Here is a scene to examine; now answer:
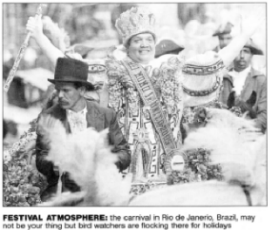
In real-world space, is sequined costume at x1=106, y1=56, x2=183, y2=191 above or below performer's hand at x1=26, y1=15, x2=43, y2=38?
below

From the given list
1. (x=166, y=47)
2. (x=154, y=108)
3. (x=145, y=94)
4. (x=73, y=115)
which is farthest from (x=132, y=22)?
(x=73, y=115)

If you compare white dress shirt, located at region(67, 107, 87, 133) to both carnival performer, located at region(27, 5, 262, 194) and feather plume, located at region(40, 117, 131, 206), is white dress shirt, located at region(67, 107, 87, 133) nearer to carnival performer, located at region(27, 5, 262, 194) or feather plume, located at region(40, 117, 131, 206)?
feather plume, located at region(40, 117, 131, 206)

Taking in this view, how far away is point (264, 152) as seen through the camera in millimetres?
4590

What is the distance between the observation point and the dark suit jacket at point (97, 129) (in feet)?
14.7

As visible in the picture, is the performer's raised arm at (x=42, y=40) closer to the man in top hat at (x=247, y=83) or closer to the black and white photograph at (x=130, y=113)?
the black and white photograph at (x=130, y=113)

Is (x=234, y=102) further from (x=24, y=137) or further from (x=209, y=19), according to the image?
(x=24, y=137)

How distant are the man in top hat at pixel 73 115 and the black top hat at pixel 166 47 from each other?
0.68 m

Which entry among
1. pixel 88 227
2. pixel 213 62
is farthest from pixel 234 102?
pixel 88 227

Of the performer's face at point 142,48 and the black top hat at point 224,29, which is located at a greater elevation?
the black top hat at point 224,29

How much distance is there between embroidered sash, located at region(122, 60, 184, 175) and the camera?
14.9 feet

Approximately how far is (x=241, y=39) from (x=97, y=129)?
1.59m

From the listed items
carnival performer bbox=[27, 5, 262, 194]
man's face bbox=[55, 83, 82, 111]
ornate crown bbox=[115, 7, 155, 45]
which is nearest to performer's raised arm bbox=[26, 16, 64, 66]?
carnival performer bbox=[27, 5, 262, 194]

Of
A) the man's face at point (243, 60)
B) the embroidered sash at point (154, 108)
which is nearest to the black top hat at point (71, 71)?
the embroidered sash at point (154, 108)

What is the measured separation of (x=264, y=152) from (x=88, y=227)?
5.82 ft
